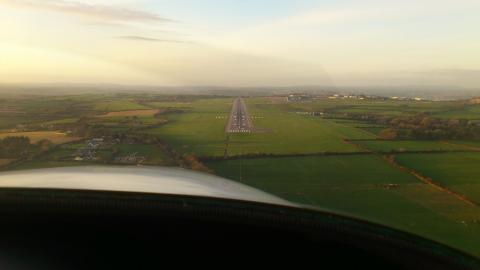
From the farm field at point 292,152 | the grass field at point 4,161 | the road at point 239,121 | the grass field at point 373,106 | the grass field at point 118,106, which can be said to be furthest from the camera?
the grass field at point 373,106

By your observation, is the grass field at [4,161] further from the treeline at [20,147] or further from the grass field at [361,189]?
the grass field at [361,189]

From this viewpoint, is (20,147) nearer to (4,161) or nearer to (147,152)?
(4,161)

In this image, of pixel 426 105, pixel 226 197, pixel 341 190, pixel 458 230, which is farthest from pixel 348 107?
pixel 226 197

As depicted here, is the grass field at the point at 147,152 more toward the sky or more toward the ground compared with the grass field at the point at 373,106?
more toward the ground

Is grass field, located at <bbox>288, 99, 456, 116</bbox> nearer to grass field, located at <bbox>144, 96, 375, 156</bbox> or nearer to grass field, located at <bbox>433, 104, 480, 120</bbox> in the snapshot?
grass field, located at <bbox>433, 104, 480, 120</bbox>

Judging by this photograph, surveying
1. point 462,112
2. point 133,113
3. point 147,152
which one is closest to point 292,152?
point 147,152

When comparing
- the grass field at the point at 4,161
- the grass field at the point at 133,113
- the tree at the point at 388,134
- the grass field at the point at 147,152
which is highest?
the grass field at the point at 133,113

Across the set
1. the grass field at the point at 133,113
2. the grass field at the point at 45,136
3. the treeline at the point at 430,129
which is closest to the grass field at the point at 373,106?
Answer: the treeline at the point at 430,129
